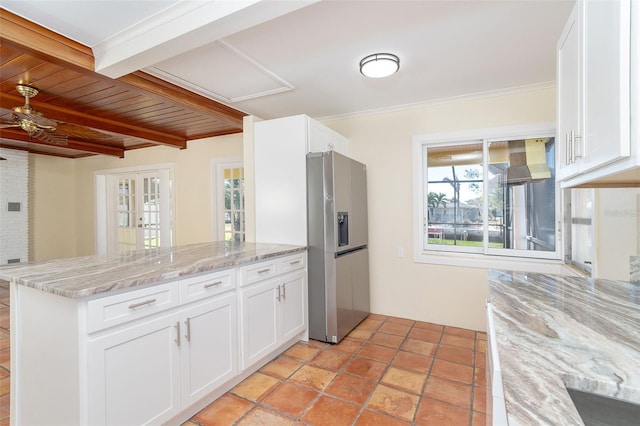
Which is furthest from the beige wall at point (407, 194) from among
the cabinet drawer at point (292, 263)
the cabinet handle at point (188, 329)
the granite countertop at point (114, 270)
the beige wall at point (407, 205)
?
the cabinet handle at point (188, 329)

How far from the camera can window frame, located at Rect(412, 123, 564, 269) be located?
9.41ft

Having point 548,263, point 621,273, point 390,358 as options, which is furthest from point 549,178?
Result: point 390,358

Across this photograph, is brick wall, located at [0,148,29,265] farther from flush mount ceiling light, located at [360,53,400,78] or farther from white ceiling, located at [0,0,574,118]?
flush mount ceiling light, located at [360,53,400,78]

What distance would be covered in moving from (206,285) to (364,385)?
1322 millimetres

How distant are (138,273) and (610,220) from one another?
9.47 feet

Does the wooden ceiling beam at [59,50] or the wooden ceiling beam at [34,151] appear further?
the wooden ceiling beam at [34,151]

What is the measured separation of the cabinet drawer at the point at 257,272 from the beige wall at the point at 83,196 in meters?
2.48

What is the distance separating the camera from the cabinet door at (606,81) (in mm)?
853

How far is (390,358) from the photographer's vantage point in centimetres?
255

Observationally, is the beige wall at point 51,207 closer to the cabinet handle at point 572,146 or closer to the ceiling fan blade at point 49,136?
the ceiling fan blade at point 49,136

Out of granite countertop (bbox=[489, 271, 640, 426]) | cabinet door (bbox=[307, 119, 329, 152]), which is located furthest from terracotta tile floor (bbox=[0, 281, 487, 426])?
cabinet door (bbox=[307, 119, 329, 152])

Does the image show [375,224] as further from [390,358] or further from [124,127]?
[124,127]

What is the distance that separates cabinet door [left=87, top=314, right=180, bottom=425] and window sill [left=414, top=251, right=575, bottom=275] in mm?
2576

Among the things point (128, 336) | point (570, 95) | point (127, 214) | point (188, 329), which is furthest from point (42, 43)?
point (127, 214)
